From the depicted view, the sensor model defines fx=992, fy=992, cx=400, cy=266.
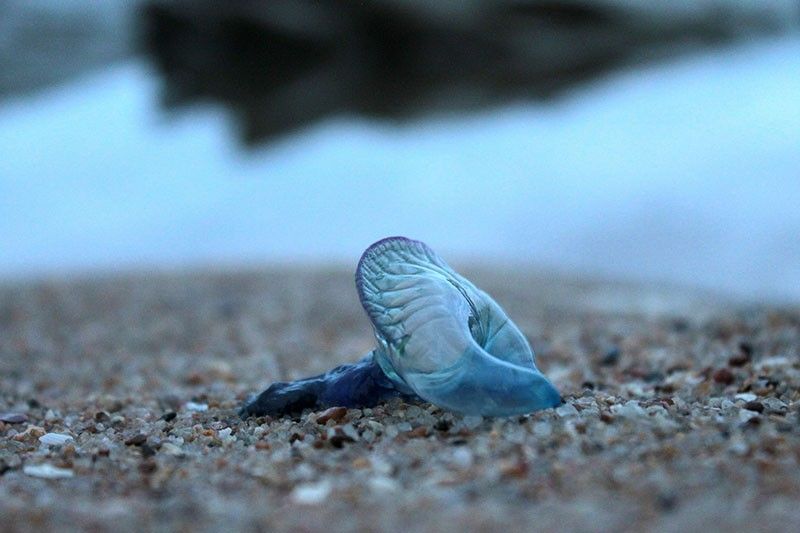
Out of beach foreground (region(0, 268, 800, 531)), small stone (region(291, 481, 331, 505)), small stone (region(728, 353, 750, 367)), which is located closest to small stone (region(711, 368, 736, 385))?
beach foreground (region(0, 268, 800, 531))

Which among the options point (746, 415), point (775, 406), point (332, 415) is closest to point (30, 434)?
point (332, 415)

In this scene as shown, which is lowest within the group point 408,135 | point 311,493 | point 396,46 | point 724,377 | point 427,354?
point 724,377

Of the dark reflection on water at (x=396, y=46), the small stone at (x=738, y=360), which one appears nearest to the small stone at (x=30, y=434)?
the small stone at (x=738, y=360)

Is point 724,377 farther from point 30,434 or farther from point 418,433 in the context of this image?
point 30,434

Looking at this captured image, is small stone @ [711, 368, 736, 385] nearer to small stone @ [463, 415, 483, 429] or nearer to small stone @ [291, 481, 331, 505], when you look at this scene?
small stone @ [463, 415, 483, 429]

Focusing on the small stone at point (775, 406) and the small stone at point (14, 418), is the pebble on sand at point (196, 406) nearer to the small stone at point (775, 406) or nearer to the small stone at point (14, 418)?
the small stone at point (14, 418)
